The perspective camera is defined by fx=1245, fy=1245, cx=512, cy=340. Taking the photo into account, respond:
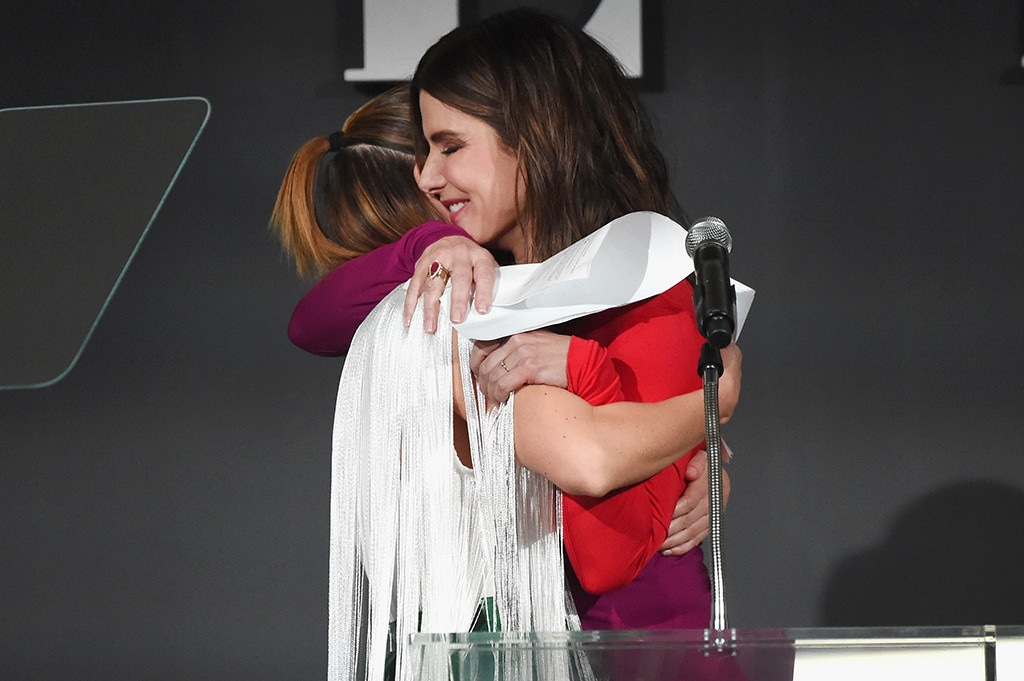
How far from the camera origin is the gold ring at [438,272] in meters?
1.31

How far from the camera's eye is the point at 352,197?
63.7 inches

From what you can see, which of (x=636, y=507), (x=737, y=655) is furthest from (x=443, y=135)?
(x=737, y=655)

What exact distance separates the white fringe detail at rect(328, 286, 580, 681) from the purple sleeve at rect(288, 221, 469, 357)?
140 mm

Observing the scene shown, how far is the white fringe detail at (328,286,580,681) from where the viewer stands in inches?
49.0

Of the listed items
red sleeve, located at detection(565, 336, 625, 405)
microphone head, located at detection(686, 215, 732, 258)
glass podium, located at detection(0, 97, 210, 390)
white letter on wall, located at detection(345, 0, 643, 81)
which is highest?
white letter on wall, located at detection(345, 0, 643, 81)

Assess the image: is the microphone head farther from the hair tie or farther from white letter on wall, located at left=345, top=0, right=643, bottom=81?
white letter on wall, located at left=345, top=0, right=643, bottom=81

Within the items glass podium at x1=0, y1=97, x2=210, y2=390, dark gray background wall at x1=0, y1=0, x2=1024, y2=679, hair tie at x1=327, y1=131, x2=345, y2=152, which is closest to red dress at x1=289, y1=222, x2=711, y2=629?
hair tie at x1=327, y1=131, x2=345, y2=152

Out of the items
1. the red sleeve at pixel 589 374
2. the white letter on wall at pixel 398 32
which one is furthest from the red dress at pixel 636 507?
the white letter on wall at pixel 398 32

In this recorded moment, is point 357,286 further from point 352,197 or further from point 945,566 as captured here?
point 945,566

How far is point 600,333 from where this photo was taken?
135cm

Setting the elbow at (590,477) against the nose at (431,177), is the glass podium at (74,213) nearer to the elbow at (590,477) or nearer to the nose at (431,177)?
the nose at (431,177)

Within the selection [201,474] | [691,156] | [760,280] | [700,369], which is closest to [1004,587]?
[760,280]

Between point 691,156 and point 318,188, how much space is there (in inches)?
55.9

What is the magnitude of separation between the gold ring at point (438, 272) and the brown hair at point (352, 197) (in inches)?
11.6
